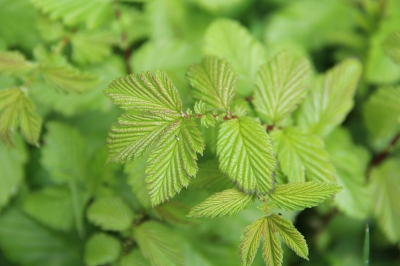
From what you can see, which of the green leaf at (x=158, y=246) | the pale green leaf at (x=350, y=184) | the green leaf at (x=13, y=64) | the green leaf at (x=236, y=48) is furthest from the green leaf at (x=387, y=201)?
the green leaf at (x=13, y=64)

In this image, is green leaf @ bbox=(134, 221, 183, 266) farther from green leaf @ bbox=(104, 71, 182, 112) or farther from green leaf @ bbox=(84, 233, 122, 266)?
green leaf @ bbox=(104, 71, 182, 112)

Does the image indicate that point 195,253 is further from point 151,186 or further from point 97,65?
point 97,65

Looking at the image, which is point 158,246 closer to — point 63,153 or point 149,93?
→ point 149,93

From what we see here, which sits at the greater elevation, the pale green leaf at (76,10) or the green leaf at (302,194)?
the pale green leaf at (76,10)

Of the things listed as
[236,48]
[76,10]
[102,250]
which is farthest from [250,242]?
[76,10]

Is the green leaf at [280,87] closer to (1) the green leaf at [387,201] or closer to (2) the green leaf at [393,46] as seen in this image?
(2) the green leaf at [393,46]
